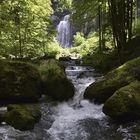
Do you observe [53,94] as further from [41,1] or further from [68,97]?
[41,1]

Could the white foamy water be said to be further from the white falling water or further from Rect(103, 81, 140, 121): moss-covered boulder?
the white falling water

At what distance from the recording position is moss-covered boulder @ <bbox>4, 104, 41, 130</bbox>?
38.5 ft

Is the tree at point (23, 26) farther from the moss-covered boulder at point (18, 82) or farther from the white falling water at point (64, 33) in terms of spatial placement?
the white falling water at point (64, 33)

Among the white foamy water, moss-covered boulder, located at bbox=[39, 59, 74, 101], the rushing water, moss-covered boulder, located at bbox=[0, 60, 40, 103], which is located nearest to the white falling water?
the white foamy water

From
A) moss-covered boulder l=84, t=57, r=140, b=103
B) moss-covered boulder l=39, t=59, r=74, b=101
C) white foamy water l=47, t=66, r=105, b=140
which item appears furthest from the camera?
moss-covered boulder l=39, t=59, r=74, b=101

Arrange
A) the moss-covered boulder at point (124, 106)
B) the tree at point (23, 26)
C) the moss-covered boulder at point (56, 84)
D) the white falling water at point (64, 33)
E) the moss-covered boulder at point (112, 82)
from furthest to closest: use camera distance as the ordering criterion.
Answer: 1. the white falling water at point (64, 33)
2. the tree at point (23, 26)
3. the moss-covered boulder at point (56, 84)
4. the moss-covered boulder at point (112, 82)
5. the moss-covered boulder at point (124, 106)

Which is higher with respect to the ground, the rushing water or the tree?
the tree

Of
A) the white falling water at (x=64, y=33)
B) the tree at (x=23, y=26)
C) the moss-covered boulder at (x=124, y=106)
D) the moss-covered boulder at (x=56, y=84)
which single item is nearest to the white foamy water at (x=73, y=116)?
the moss-covered boulder at (x=56, y=84)

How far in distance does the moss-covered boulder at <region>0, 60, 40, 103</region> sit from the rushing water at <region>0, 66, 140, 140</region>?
2.49 feet

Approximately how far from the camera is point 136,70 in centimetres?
1453

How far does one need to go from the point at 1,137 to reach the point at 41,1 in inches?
907

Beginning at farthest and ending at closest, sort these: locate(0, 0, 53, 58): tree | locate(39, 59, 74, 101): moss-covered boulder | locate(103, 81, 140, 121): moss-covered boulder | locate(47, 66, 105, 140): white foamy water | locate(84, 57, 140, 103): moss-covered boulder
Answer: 1. locate(0, 0, 53, 58): tree
2. locate(39, 59, 74, 101): moss-covered boulder
3. locate(84, 57, 140, 103): moss-covered boulder
4. locate(103, 81, 140, 121): moss-covered boulder
5. locate(47, 66, 105, 140): white foamy water

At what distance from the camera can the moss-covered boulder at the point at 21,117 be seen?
1174 cm

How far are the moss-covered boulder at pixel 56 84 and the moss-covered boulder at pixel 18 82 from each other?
0.48 m
